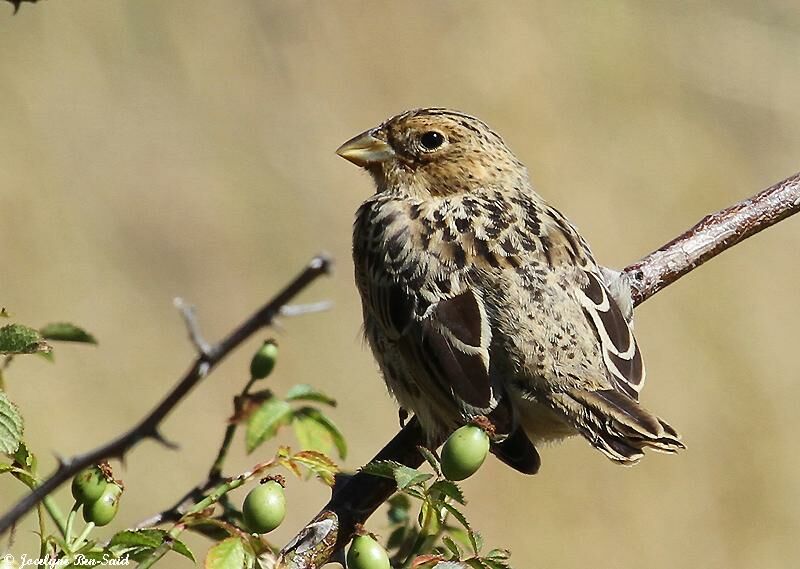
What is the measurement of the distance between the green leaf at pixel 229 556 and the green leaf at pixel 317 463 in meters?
0.23

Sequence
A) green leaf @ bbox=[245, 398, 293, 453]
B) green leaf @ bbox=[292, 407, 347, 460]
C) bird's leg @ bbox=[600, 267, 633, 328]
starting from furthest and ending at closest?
bird's leg @ bbox=[600, 267, 633, 328], green leaf @ bbox=[292, 407, 347, 460], green leaf @ bbox=[245, 398, 293, 453]

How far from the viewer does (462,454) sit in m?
2.26

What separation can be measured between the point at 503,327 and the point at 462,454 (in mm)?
1162

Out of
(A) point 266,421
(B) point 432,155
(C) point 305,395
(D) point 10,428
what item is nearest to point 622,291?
(B) point 432,155

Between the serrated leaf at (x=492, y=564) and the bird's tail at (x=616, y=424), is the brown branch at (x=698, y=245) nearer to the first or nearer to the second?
the bird's tail at (x=616, y=424)

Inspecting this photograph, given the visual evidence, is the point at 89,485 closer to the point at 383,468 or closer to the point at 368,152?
the point at 383,468

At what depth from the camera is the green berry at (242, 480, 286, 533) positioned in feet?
7.07

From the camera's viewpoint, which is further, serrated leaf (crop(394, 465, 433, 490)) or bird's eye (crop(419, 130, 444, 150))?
bird's eye (crop(419, 130, 444, 150))

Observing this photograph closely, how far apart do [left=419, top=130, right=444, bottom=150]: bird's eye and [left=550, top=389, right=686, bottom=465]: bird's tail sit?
3.91 feet

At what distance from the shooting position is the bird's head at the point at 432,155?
416 cm

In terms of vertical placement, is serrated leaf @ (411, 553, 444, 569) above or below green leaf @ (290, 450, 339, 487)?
below

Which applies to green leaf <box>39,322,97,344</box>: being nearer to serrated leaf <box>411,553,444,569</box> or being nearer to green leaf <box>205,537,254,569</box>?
green leaf <box>205,537,254,569</box>

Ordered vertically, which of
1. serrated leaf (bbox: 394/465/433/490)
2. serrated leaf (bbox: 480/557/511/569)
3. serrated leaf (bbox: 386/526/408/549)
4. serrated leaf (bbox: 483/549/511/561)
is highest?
serrated leaf (bbox: 394/465/433/490)

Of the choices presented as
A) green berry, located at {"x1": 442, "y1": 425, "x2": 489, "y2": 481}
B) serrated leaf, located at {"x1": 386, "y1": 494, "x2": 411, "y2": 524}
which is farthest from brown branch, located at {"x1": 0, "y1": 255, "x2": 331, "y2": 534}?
serrated leaf, located at {"x1": 386, "y1": 494, "x2": 411, "y2": 524}
